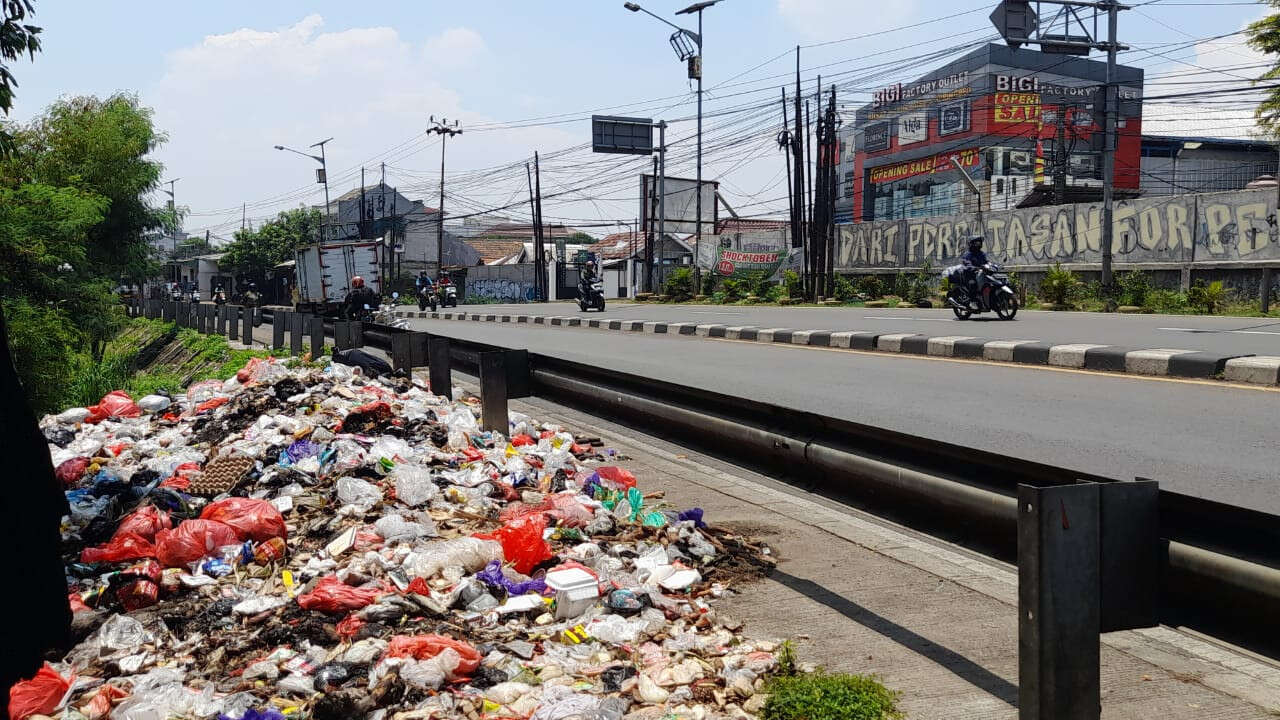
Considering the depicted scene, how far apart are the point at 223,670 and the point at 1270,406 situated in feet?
25.8

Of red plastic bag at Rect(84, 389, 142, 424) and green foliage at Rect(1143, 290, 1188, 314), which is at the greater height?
green foliage at Rect(1143, 290, 1188, 314)

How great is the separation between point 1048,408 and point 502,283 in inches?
2315

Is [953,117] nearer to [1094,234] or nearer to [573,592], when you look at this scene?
[1094,234]

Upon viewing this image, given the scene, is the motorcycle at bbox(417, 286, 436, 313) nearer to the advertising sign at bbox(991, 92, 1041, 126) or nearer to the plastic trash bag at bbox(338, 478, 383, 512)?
the advertising sign at bbox(991, 92, 1041, 126)

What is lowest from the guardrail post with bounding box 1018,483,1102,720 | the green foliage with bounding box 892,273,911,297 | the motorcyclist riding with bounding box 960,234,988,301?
the guardrail post with bounding box 1018,483,1102,720

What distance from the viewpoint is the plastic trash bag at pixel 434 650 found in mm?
3203

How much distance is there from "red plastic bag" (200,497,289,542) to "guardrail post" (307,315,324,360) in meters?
9.19

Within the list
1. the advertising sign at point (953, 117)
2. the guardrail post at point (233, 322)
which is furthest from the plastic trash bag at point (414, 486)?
the advertising sign at point (953, 117)

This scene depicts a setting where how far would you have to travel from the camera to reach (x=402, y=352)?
362 inches

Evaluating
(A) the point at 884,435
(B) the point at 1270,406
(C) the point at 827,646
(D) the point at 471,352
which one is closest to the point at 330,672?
(C) the point at 827,646

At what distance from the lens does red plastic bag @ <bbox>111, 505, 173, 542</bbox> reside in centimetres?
455

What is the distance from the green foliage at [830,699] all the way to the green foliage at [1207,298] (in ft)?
70.1

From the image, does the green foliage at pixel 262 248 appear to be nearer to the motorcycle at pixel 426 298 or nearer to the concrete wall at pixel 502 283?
the concrete wall at pixel 502 283

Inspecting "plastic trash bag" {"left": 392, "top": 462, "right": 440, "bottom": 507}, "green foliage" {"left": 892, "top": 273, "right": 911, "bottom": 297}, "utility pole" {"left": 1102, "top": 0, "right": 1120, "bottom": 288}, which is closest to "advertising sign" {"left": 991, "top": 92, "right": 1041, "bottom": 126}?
"green foliage" {"left": 892, "top": 273, "right": 911, "bottom": 297}
